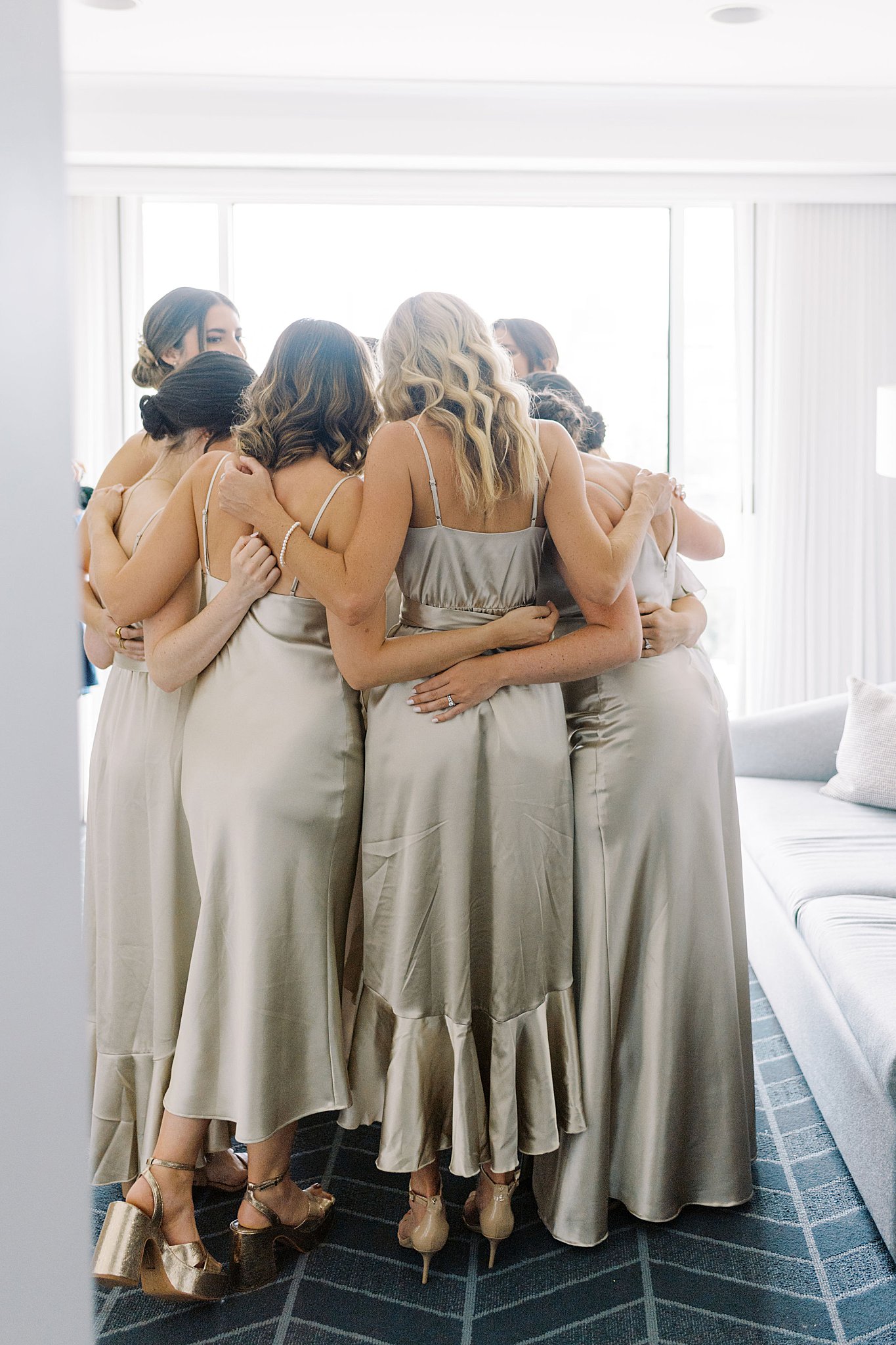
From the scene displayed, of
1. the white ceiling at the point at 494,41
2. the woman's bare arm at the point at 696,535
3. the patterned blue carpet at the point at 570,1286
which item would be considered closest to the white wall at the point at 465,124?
the white ceiling at the point at 494,41

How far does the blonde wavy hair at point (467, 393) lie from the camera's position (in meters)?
1.82

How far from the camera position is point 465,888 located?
1.93m

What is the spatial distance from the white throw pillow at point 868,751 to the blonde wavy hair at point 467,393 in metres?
2.06

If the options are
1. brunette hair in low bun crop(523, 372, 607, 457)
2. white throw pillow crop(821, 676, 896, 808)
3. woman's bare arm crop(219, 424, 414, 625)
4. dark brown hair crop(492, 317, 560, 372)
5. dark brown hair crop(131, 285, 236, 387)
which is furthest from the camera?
white throw pillow crop(821, 676, 896, 808)

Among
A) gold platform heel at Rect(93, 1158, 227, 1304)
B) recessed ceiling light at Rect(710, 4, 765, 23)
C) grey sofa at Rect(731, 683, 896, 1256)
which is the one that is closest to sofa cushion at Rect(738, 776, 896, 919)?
grey sofa at Rect(731, 683, 896, 1256)

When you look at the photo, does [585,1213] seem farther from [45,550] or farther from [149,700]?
[45,550]

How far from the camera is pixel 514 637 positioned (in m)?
1.95

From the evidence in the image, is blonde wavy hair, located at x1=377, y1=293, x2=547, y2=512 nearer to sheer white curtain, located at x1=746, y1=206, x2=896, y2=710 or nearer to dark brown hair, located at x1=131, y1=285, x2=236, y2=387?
dark brown hair, located at x1=131, y1=285, x2=236, y2=387

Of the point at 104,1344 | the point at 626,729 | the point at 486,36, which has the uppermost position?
the point at 486,36

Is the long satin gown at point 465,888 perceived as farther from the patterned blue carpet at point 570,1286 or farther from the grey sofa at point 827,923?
the grey sofa at point 827,923

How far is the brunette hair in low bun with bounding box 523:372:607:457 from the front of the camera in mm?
2248

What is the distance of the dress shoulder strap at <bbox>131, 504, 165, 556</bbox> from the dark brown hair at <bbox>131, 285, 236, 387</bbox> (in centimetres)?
53

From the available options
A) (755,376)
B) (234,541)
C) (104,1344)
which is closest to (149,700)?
(234,541)

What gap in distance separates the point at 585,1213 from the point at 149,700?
1.28 metres
